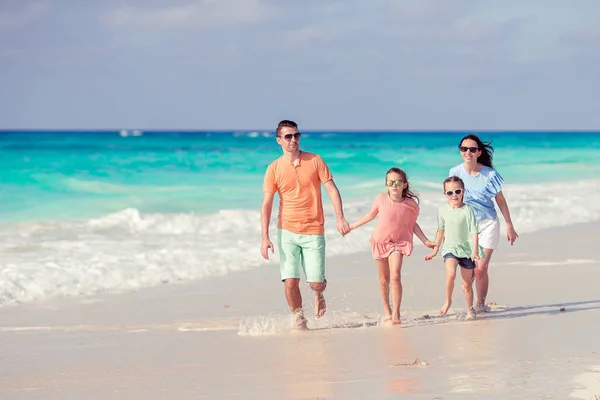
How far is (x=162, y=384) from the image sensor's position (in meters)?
5.20

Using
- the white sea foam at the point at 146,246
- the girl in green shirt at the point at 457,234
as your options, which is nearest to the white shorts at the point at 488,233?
the girl in green shirt at the point at 457,234

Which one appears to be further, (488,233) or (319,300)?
(488,233)

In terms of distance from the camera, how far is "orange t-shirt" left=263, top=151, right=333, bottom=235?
Answer: 6.68 meters

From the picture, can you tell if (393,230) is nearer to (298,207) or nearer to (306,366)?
(298,207)

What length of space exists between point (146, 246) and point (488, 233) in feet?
19.1

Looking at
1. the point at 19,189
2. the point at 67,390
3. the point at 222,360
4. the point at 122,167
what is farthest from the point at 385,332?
the point at 122,167

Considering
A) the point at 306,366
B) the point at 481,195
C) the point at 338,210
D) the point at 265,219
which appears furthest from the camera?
the point at 481,195

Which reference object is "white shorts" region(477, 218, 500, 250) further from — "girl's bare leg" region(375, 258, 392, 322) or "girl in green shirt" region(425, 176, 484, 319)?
"girl's bare leg" region(375, 258, 392, 322)

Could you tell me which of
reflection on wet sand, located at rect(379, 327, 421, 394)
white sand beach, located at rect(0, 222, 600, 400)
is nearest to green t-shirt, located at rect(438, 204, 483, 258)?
white sand beach, located at rect(0, 222, 600, 400)

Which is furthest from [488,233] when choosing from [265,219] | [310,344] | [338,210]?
[310,344]

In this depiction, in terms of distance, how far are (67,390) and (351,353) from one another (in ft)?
5.70

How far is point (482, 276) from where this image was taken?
24.0ft

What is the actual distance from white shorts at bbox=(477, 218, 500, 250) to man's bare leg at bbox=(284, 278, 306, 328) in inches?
59.3

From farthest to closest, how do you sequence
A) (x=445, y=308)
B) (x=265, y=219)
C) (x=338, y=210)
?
(x=445, y=308), (x=265, y=219), (x=338, y=210)
